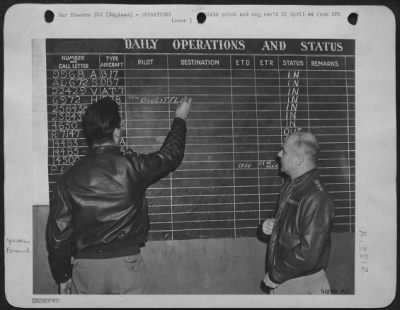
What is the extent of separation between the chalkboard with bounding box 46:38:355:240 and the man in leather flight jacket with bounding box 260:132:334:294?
1cm

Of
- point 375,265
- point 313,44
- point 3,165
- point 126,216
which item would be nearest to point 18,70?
point 3,165

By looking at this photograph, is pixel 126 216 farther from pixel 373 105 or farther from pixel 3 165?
pixel 373 105

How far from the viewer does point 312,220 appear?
1.64ft

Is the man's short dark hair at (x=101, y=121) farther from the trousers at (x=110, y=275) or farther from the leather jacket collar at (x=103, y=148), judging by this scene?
the trousers at (x=110, y=275)

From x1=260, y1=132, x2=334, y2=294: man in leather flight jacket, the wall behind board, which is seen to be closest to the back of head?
x1=260, y1=132, x2=334, y2=294: man in leather flight jacket

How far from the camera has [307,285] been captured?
0.52 metres

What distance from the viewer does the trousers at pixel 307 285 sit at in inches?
20.2

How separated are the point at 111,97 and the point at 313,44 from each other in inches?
10.3

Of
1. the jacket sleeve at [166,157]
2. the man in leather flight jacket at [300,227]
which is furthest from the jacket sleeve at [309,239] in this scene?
the jacket sleeve at [166,157]

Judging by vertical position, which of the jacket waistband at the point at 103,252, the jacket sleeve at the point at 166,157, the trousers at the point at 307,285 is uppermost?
the jacket sleeve at the point at 166,157

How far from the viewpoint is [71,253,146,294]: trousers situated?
50 centimetres

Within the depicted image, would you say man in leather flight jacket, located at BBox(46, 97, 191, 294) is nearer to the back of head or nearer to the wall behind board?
the wall behind board

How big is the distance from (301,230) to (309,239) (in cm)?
2

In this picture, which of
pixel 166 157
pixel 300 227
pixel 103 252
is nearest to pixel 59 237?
pixel 103 252
